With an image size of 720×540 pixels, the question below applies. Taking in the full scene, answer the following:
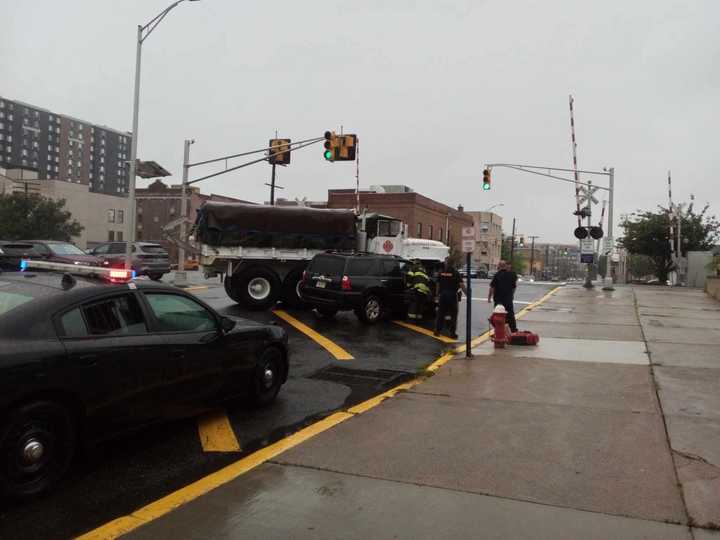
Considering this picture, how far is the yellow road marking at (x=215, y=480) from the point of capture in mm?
3537

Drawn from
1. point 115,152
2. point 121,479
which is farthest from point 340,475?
point 115,152

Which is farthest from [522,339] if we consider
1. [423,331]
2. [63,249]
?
[63,249]

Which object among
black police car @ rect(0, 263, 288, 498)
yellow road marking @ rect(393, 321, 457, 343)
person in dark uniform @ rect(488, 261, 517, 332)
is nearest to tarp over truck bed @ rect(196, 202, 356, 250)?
yellow road marking @ rect(393, 321, 457, 343)

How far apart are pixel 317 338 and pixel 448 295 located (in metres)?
2.73

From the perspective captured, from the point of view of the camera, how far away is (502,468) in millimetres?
4535

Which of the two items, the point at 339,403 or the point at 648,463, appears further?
the point at 339,403

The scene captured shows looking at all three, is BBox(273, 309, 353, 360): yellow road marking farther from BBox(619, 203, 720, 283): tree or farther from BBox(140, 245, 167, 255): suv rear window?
BBox(619, 203, 720, 283): tree

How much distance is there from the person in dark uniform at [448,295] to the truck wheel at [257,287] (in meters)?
4.64

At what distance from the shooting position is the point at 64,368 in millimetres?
3947

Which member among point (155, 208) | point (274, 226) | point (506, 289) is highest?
point (155, 208)

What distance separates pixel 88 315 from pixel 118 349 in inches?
13.0

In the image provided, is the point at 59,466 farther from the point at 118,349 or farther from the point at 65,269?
the point at 65,269

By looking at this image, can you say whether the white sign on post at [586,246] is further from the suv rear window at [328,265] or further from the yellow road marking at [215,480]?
the yellow road marking at [215,480]

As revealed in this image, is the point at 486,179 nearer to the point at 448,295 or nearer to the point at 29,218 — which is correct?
the point at 448,295
